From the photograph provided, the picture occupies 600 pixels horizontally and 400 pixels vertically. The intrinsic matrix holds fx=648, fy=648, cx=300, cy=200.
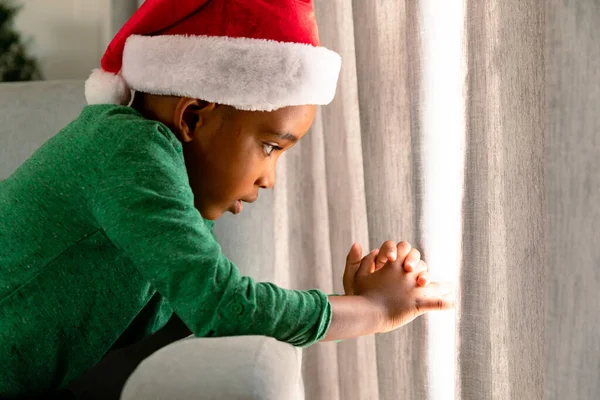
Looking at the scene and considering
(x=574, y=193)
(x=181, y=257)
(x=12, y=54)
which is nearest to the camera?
(x=574, y=193)

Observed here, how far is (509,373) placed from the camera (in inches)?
28.0

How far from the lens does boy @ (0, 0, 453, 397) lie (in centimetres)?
78

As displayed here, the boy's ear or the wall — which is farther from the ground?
the wall

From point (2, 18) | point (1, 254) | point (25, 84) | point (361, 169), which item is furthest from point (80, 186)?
point (2, 18)

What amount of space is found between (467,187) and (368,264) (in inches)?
8.4

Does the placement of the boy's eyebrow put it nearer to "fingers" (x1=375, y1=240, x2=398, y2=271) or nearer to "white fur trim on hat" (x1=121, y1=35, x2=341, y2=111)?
"white fur trim on hat" (x1=121, y1=35, x2=341, y2=111)

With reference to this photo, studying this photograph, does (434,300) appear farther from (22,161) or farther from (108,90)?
(22,161)

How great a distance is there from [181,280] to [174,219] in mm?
66

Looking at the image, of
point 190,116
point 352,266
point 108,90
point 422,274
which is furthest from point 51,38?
point 422,274

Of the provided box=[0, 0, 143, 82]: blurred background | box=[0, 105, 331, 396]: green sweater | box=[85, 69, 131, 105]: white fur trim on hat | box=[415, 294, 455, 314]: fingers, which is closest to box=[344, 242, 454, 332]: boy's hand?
box=[415, 294, 455, 314]: fingers

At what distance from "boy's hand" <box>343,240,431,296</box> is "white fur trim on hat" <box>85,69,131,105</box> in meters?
0.41

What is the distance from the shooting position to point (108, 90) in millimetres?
926

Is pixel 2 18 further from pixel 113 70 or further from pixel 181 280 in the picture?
pixel 181 280

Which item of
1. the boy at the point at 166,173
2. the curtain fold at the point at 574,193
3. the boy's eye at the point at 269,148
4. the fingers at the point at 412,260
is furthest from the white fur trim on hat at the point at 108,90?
the curtain fold at the point at 574,193
